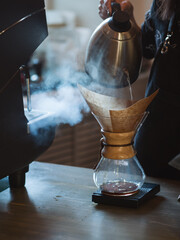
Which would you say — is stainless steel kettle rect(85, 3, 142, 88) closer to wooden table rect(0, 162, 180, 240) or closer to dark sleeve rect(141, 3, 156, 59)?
dark sleeve rect(141, 3, 156, 59)

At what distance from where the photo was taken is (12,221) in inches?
46.8

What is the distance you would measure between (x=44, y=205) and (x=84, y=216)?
149mm

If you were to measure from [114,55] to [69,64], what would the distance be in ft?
8.22

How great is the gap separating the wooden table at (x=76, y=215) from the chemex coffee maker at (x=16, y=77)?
0.37 feet

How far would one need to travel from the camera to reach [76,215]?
3.99 feet

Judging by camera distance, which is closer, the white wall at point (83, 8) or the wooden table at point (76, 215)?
the wooden table at point (76, 215)

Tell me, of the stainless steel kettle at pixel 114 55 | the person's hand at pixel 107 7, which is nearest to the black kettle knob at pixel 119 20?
the stainless steel kettle at pixel 114 55

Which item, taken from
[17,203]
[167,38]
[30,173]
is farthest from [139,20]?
[17,203]

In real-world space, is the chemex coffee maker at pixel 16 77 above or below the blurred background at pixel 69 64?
above

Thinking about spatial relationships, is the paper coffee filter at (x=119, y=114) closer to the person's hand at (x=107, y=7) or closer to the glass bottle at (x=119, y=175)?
the glass bottle at (x=119, y=175)

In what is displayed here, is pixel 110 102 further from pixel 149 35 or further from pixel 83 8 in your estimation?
pixel 83 8

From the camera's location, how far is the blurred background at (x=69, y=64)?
3338 millimetres

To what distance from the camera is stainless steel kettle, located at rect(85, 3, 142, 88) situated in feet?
5.08

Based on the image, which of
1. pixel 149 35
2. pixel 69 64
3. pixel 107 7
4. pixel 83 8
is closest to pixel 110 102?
pixel 107 7
